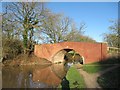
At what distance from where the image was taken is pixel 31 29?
37.0 metres

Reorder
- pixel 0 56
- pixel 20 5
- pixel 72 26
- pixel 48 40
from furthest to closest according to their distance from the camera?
pixel 72 26 → pixel 48 40 → pixel 20 5 → pixel 0 56

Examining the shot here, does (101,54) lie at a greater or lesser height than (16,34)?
lesser

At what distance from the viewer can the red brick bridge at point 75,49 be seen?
3356 cm

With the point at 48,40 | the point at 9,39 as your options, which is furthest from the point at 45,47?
the point at 9,39

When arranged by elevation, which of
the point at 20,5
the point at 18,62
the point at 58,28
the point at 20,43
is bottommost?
the point at 18,62

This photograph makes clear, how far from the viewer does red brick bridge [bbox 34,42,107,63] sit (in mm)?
33562

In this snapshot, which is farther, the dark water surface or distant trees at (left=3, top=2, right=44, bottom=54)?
distant trees at (left=3, top=2, right=44, bottom=54)

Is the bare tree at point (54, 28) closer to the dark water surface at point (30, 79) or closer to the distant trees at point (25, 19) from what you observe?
the distant trees at point (25, 19)

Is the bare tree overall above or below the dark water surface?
above

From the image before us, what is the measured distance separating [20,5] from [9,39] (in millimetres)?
5651

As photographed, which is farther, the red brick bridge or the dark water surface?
the red brick bridge

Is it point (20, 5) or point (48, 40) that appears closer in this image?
point (20, 5)

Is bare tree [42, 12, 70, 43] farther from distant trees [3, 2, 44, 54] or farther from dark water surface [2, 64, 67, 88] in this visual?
dark water surface [2, 64, 67, 88]

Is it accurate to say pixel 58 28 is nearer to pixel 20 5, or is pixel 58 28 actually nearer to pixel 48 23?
pixel 48 23
